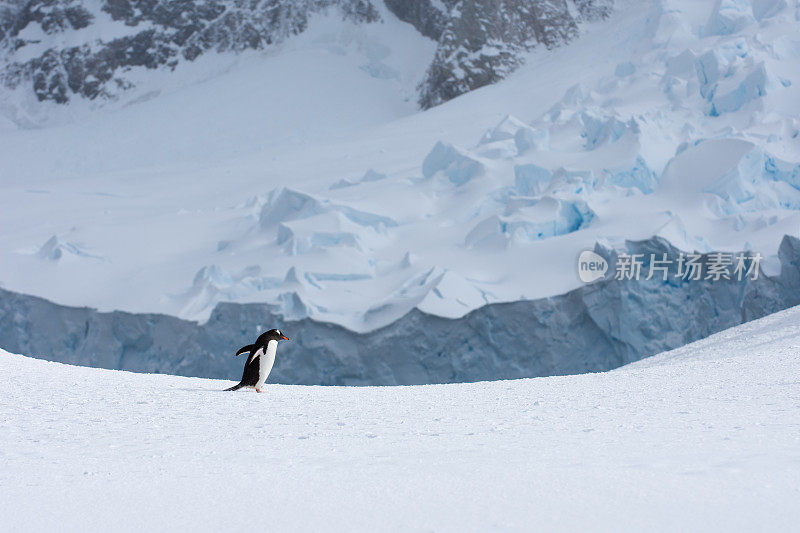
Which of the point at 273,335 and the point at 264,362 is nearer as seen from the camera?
the point at 264,362

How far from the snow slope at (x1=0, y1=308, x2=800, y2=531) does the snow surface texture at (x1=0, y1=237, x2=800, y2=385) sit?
14.5 feet

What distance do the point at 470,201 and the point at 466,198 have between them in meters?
0.13

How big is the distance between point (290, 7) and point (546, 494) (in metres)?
25.7

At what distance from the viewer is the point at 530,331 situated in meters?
8.67

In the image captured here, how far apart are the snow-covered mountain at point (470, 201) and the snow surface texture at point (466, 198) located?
0.03 m

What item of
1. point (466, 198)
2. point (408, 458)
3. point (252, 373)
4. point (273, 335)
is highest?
point (408, 458)

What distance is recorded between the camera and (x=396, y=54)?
2452 centimetres

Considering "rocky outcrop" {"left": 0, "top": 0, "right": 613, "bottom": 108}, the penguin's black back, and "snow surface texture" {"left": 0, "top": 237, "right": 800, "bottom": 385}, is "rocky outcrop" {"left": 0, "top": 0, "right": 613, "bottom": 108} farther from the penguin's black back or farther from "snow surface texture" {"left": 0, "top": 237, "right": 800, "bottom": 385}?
the penguin's black back

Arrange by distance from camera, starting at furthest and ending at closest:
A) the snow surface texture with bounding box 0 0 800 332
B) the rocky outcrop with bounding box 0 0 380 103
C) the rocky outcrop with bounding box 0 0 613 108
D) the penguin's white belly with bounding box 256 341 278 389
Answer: the rocky outcrop with bounding box 0 0 380 103
the rocky outcrop with bounding box 0 0 613 108
the snow surface texture with bounding box 0 0 800 332
the penguin's white belly with bounding box 256 341 278 389

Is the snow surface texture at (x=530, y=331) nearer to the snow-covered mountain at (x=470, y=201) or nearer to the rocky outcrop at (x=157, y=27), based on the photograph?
the snow-covered mountain at (x=470, y=201)

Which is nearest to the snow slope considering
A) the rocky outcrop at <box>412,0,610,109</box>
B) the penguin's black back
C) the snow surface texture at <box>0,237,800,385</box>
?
the penguin's black back

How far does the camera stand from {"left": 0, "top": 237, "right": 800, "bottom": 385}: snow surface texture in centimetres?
865

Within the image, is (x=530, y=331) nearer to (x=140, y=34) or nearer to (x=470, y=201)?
(x=470, y=201)

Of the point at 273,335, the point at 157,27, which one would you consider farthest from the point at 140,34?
the point at 273,335
